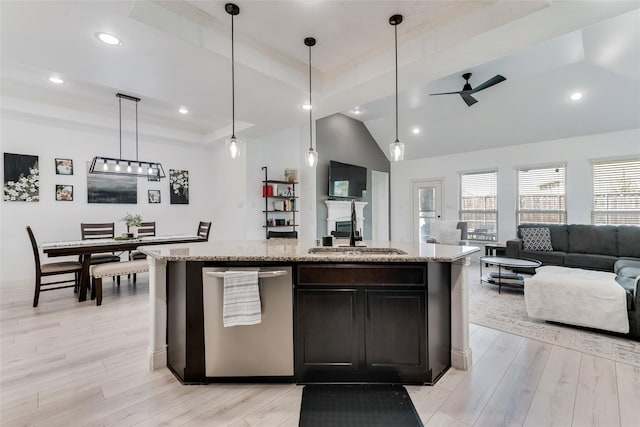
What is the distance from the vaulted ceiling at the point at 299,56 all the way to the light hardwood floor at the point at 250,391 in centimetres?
262

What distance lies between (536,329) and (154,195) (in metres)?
6.50

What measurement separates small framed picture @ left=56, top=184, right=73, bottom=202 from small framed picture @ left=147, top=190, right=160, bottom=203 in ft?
3.93

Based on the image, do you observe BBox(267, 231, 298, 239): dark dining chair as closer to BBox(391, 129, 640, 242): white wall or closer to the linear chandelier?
the linear chandelier

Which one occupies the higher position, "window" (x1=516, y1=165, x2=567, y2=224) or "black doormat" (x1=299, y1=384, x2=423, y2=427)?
"window" (x1=516, y1=165, x2=567, y2=224)

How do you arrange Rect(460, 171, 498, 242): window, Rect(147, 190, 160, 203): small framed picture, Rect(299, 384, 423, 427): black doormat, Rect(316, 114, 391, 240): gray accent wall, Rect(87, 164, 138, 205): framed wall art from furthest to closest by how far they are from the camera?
Rect(460, 171, 498, 242): window
Rect(316, 114, 391, 240): gray accent wall
Rect(147, 190, 160, 203): small framed picture
Rect(87, 164, 138, 205): framed wall art
Rect(299, 384, 423, 427): black doormat

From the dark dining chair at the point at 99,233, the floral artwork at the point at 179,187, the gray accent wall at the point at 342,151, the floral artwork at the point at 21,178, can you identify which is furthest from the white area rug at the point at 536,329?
the floral artwork at the point at 21,178

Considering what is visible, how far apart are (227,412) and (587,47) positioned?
6.02 metres

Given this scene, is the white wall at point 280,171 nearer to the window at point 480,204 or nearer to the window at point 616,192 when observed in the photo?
the window at point 480,204

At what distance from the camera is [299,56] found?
10.6 ft

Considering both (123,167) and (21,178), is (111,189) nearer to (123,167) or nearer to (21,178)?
(21,178)

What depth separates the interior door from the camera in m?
7.75

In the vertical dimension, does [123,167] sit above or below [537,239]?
above

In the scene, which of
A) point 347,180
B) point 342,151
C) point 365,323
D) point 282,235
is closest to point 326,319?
point 365,323

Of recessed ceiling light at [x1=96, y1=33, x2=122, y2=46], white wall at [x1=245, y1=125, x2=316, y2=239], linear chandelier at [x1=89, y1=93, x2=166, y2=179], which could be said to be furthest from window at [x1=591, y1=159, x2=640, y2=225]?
linear chandelier at [x1=89, y1=93, x2=166, y2=179]
